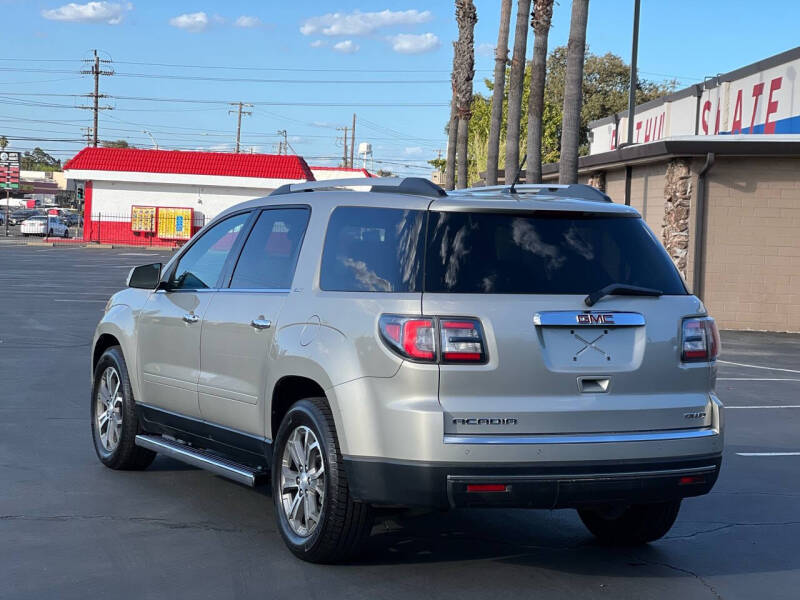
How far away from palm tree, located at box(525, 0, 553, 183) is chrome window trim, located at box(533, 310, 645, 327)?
20.6 m

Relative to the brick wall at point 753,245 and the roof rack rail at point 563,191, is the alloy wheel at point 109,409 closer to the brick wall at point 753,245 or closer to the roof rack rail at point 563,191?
the roof rack rail at point 563,191

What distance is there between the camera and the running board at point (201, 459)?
21.6 feet

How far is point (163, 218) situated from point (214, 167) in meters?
4.44

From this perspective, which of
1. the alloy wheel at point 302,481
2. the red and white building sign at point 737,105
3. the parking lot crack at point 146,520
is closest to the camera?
the alloy wheel at point 302,481

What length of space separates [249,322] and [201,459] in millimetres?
1033

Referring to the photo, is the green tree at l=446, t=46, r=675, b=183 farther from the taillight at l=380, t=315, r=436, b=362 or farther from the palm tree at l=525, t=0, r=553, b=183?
the taillight at l=380, t=315, r=436, b=362

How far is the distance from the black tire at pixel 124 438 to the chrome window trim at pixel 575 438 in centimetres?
347

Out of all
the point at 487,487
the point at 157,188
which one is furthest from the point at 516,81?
the point at 157,188

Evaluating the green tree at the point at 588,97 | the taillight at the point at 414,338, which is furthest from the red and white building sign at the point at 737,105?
the green tree at the point at 588,97

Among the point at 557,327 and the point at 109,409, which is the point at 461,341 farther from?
the point at 109,409

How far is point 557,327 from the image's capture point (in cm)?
555

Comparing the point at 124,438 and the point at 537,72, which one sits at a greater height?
the point at 537,72

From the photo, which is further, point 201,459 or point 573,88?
point 573,88

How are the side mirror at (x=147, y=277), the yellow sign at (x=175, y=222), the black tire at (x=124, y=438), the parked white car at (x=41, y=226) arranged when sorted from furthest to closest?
the parked white car at (x=41, y=226), the yellow sign at (x=175, y=222), the black tire at (x=124, y=438), the side mirror at (x=147, y=277)
